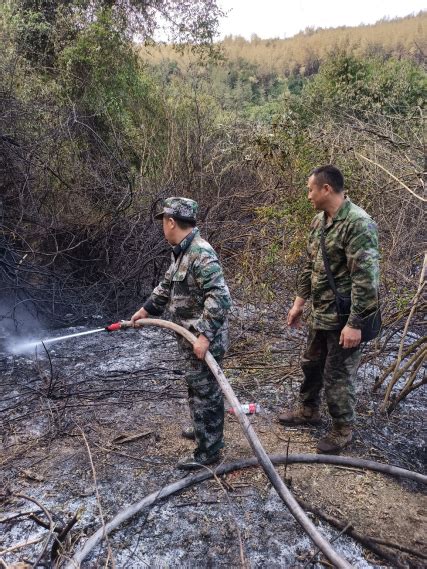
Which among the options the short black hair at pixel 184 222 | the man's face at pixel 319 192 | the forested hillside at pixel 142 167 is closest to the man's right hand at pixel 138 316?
the short black hair at pixel 184 222

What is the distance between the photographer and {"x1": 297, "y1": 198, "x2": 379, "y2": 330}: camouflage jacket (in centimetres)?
286

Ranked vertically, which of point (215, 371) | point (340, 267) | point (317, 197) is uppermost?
point (317, 197)

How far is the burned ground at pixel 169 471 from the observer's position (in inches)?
97.9

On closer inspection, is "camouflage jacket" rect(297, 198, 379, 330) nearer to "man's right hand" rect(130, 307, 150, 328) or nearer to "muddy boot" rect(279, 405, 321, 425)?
"muddy boot" rect(279, 405, 321, 425)

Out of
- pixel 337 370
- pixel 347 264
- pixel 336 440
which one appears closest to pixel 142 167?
pixel 347 264

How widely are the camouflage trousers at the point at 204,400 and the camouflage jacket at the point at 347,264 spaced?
0.83 metres

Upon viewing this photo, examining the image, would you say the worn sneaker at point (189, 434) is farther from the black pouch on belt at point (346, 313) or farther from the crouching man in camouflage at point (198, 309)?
the black pouch on belt at point (346, 313)

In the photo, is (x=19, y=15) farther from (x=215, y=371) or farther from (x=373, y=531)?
(x=373, y=531)

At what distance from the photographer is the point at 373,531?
2588mm

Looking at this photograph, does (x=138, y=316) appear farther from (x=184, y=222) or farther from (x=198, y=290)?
(x=184, y=222)

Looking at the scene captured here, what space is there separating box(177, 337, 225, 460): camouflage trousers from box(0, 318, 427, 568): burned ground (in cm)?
25

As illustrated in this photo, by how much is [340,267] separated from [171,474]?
1.90m

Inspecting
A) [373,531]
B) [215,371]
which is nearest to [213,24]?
[215,371]

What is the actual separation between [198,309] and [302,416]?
1.43 meters
